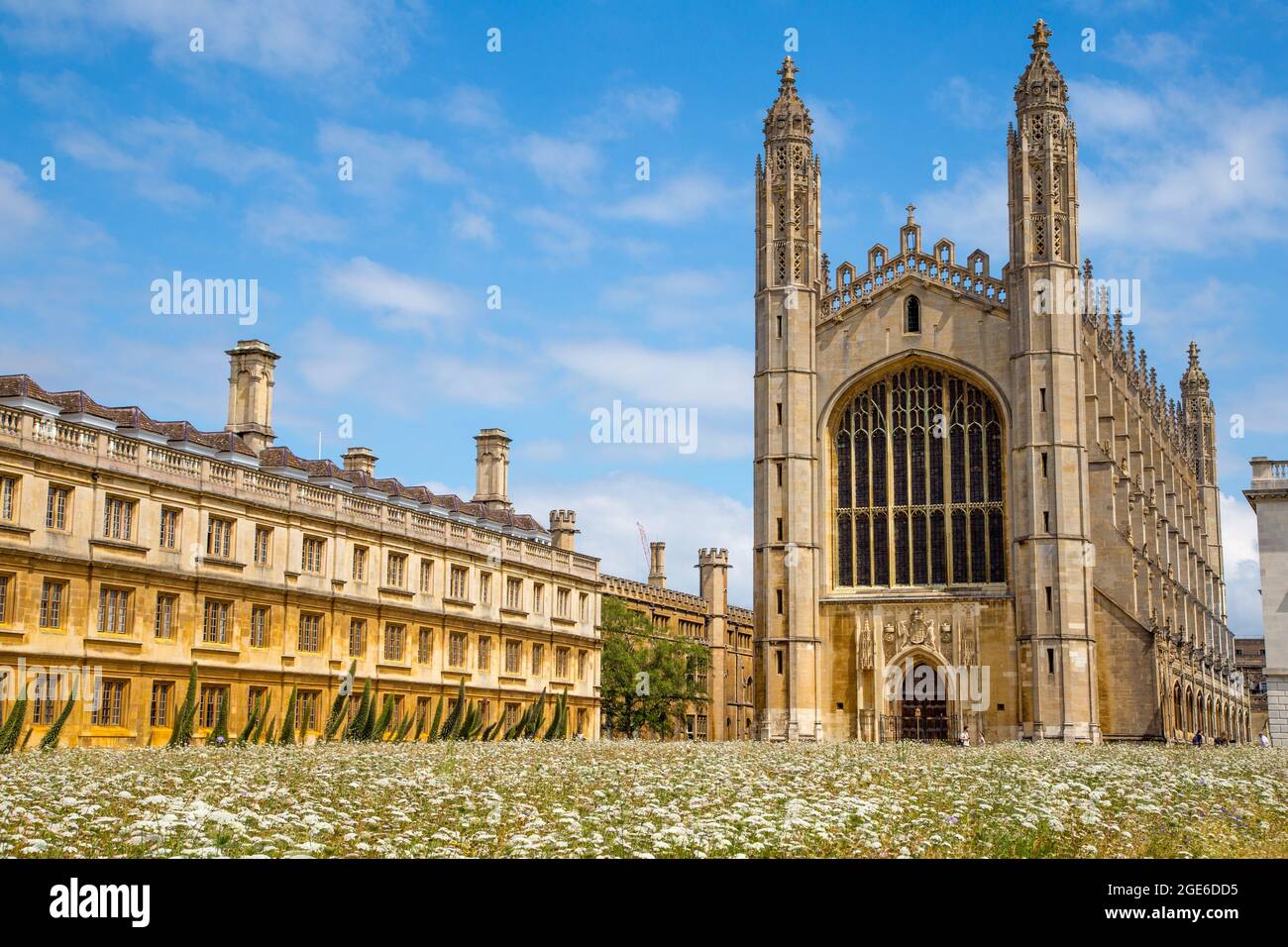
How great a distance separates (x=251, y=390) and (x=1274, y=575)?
132 ft

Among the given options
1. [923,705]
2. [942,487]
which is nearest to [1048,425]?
[942,487]

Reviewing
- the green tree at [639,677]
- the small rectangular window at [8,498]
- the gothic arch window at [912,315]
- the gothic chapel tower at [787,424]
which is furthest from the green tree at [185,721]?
the green tree at [639,677]

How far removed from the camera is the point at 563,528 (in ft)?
232

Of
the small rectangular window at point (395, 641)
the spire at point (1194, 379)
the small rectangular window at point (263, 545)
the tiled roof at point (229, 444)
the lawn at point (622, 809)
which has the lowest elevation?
the lawn at point (622, 809)

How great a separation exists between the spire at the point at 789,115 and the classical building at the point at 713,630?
116ft

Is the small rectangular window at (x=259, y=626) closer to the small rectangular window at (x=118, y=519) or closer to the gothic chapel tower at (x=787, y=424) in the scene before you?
the small rectangular window at (x=118, y=519)

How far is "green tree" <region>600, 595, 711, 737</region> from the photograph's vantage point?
73750 mm

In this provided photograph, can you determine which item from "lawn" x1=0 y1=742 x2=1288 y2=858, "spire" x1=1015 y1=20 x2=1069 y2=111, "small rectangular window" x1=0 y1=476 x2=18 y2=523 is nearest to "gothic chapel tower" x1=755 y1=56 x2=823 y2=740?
"spire" x1=1015 y1=20 x2=1069 y2=111

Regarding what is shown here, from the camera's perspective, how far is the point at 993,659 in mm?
54875

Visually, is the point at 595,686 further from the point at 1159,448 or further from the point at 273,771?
the point at 273,771

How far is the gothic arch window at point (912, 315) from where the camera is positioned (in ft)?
190

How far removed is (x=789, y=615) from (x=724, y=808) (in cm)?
4196

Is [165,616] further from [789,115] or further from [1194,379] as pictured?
[1194,379]

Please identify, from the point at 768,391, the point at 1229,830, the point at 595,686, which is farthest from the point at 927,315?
the point at 1229,830
